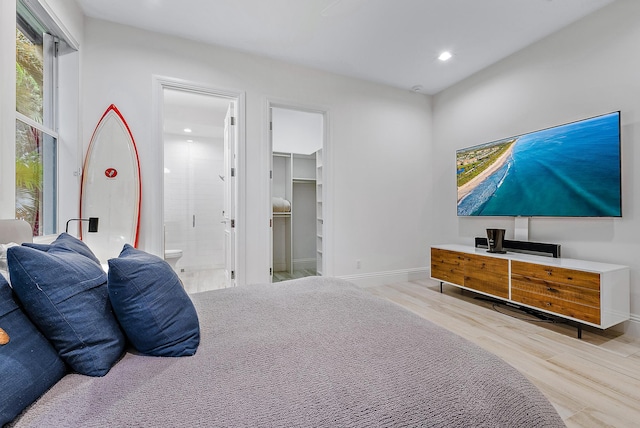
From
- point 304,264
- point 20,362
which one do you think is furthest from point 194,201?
point 20,362

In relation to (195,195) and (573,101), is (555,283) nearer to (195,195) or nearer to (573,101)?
(573,101)

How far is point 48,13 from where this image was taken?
6.53 ft

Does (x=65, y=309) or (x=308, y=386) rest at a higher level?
(x=65, y=309)

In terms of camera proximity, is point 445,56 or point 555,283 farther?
point 445,56

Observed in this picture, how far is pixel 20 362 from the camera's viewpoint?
700 mm

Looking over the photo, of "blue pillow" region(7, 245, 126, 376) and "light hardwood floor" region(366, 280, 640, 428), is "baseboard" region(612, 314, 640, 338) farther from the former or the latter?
"blue pillow" region(7, 245, 126, 376)

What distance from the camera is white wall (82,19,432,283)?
2.69 metres

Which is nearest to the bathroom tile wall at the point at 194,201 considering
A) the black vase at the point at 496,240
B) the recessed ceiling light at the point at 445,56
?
the recessed ceiling light at the point at 445,56

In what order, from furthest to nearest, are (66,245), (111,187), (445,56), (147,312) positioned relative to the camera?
(445,56), (111,187), (66,245), (147,312)

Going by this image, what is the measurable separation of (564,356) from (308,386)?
2225mm

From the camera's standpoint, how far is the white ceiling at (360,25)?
2457 millimetres

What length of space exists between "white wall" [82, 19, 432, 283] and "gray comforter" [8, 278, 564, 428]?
87.3 inches

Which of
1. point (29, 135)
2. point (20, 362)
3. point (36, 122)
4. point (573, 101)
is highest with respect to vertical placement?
point (573, 101)

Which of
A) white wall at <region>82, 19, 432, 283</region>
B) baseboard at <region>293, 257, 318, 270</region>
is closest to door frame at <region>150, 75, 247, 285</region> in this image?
white wall at <region>82, 19, 432, 283</region>
